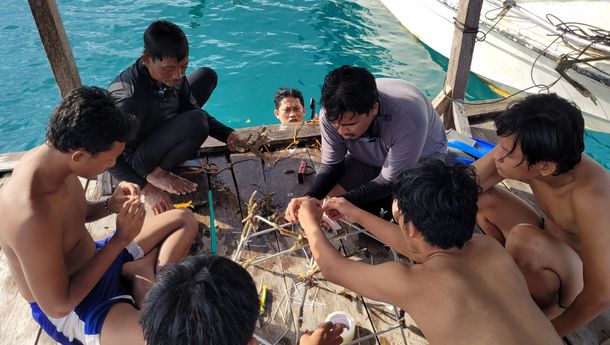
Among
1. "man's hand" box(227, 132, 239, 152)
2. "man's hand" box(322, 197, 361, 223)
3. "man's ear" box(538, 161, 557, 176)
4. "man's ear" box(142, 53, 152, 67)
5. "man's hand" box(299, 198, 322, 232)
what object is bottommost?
"man's hand" box(227, 132, 239, 152)

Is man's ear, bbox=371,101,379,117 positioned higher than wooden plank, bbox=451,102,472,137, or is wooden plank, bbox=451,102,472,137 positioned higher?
Answer: man's ear, bbox=371,101,379,117

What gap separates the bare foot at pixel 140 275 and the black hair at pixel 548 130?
6.54ft

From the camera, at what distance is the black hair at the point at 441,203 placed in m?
1.59

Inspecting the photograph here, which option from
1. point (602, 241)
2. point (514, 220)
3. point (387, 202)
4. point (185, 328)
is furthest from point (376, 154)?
point (185, 328)

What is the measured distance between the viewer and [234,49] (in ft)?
26.9

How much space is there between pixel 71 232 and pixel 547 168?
2253 millimetres

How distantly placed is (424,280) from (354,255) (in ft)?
3.75

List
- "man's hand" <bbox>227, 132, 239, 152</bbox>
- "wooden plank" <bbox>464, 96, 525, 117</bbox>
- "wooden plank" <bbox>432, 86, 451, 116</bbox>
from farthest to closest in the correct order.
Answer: "wooden plank" <bbox>464, 96, 525, 117</bbox>, "wooden plank" <bbox>432, 86, 451, 116</bbox>, "man's hand" <bbox>227, 132, 239, 152</bbox>

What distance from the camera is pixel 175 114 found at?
3.22 metres

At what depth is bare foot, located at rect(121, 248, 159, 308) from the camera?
7.13ft

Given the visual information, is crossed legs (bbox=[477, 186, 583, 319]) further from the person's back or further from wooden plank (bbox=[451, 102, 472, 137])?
wooden plank (bbox=[451, 102, 472, 137])

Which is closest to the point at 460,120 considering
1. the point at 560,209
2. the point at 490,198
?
the point at 490,198

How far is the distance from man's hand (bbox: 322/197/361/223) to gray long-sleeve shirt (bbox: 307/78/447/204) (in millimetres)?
408

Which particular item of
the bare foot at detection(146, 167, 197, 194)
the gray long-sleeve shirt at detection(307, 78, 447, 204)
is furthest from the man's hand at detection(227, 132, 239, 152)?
the gray long-sleeve shirt at detection(307, 78, 447, 204)
